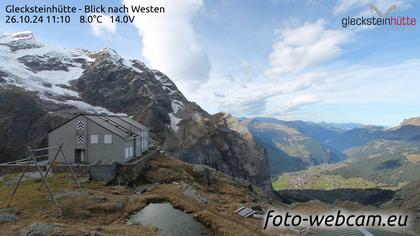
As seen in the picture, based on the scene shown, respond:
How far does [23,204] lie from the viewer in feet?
114

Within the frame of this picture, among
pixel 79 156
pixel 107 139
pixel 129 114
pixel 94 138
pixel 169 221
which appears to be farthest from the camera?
pixel 129 114

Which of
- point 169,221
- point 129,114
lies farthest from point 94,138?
point 129,114

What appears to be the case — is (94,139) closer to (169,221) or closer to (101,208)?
(101,208)

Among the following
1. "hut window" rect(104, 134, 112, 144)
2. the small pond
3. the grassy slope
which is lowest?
the small pond

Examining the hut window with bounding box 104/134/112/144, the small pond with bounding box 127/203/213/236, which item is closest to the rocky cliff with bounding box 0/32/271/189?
the hut window with bounding box 104/134/112/144

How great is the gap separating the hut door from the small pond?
22.9 m

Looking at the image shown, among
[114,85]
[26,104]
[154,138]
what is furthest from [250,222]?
[114,85]

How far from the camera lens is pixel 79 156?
57.4 meters

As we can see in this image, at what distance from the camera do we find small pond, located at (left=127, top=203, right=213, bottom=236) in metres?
31.3

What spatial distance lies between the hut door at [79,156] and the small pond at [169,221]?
2292 centimetres

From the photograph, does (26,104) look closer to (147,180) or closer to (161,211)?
(147,180)

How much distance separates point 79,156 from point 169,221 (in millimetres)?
29792

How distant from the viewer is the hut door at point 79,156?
57.2m

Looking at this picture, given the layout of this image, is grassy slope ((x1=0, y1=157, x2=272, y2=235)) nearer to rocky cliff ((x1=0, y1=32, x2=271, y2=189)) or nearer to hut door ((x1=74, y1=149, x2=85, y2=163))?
hut door ((x1=74, y1=149, x2=85, y2=163))
